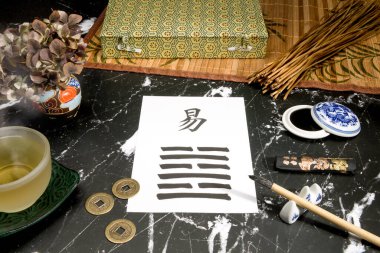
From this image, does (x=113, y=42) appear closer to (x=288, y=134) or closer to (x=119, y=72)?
(x=119, y=72)

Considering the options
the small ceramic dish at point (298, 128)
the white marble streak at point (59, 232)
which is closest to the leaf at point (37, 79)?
the white marble streak at point (59, 232)

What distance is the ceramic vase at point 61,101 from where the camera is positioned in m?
0.73

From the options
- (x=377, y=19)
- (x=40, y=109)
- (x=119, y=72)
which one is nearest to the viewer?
(x=40, y=109)

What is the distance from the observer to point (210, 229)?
0.63 metres

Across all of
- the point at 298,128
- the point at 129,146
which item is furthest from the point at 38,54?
the point at 298,128

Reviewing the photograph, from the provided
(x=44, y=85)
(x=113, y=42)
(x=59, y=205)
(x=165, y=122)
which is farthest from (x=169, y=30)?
(x=59, y=205)

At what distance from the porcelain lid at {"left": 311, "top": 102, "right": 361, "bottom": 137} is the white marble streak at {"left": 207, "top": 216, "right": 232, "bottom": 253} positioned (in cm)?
28

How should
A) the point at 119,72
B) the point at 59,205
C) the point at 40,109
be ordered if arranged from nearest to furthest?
the point at 59,205, the point at 40,109, the point at 119,72

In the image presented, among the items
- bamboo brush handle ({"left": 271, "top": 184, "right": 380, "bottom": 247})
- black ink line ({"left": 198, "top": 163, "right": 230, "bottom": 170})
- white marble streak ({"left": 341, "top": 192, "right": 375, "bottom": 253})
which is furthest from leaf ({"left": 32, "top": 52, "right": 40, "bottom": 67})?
white marble streak ({"left": 341, "top": 192, "right": 375, "bottom": 253})

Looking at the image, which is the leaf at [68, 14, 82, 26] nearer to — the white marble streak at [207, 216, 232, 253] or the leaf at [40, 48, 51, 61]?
the leaf at [40, 48, 51, 61]

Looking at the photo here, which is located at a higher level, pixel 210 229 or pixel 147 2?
pixel 147 2

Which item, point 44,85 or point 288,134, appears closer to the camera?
point 44,85

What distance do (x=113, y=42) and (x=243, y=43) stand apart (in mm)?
308

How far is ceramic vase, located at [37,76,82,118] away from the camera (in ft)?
2.39
